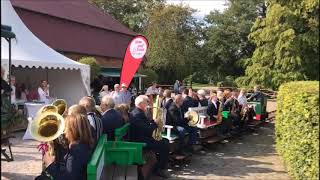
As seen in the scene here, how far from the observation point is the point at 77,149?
17.8 feet

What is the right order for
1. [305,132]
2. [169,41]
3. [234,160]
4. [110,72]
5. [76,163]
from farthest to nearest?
[169,41] < [110,72] < [234,160] < [305,132] < [76,163]

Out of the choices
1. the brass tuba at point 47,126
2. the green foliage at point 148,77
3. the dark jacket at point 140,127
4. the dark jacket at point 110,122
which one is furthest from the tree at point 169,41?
the brass tuba at point 47,126

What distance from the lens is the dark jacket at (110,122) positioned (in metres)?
7.62

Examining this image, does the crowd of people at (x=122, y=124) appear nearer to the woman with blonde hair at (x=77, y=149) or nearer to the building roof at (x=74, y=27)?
the woman with blonde hair at (x=77, y=149)

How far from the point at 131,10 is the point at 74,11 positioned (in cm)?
2864

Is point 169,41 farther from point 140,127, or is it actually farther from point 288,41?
point 140,127

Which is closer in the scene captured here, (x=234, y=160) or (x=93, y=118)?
(x=93, y=118)

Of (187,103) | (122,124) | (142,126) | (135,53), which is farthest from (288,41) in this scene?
(122,124)

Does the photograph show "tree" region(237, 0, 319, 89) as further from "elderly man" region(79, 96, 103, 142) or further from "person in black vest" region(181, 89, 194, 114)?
"elderly man" region(79, 96, 103, 142)

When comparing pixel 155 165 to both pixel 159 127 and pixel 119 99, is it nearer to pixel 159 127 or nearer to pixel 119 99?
pixel 159 127

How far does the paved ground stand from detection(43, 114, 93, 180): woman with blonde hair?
3155 millimetres

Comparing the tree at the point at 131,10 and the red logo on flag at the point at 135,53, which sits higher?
the tree at the point at 131,10

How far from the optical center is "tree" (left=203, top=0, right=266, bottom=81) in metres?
56.2

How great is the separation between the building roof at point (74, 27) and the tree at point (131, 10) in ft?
64.2
